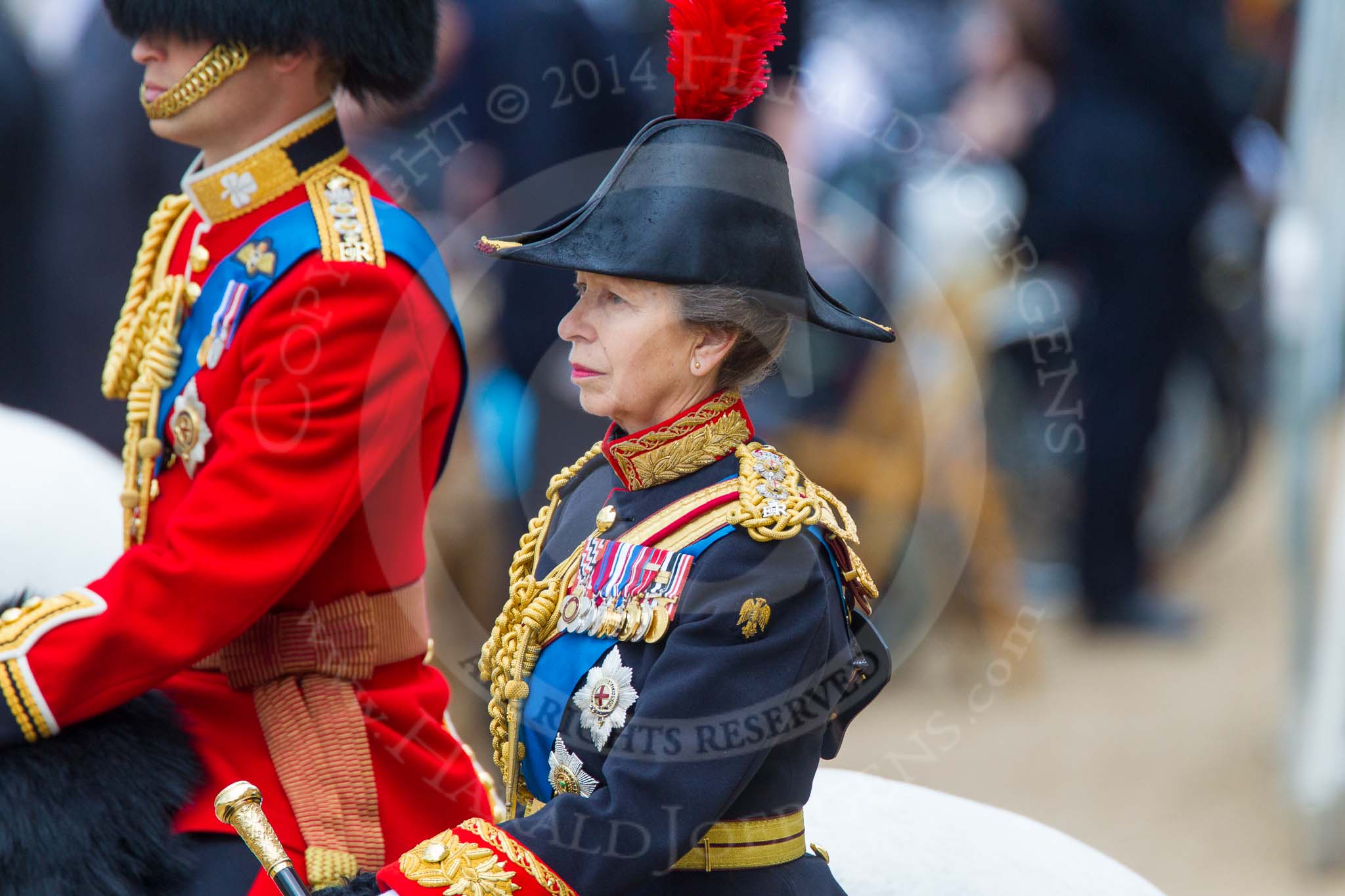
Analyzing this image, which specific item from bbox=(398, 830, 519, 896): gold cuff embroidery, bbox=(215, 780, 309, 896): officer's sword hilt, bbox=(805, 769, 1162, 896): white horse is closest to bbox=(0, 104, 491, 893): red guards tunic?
bbox=(215, 780, 309, 896): officer's sword hilt

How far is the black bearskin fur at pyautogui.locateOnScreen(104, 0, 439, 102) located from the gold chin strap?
1 centimetres

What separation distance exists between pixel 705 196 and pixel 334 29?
0.82m

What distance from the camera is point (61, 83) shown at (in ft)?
14.8

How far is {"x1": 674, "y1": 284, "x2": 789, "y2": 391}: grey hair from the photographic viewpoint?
5.48ft

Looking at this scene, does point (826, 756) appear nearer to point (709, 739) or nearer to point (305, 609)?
point (709, 739)

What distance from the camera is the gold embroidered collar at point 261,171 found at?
2.22 m

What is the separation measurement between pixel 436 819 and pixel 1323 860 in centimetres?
274

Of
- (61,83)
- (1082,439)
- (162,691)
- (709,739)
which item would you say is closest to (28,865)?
(162,691)

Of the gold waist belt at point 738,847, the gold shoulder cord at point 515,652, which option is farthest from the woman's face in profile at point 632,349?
the gold waist belt at point 738,847

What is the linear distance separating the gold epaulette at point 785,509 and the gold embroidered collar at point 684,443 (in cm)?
3

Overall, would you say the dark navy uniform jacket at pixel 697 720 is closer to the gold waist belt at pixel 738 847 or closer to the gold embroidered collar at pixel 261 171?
the gold waist belt at pixel 738 847

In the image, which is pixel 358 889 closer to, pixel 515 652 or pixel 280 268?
pixel 515 652

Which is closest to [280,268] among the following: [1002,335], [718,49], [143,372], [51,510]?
[143,372]

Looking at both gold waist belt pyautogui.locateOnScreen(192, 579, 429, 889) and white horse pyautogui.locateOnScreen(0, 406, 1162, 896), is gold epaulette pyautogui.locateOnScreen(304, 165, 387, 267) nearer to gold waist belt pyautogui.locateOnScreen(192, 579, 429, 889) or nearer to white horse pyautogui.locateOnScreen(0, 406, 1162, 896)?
gold waist belt pyautogui.locateOnScreen(192, 579, 429, 889)
